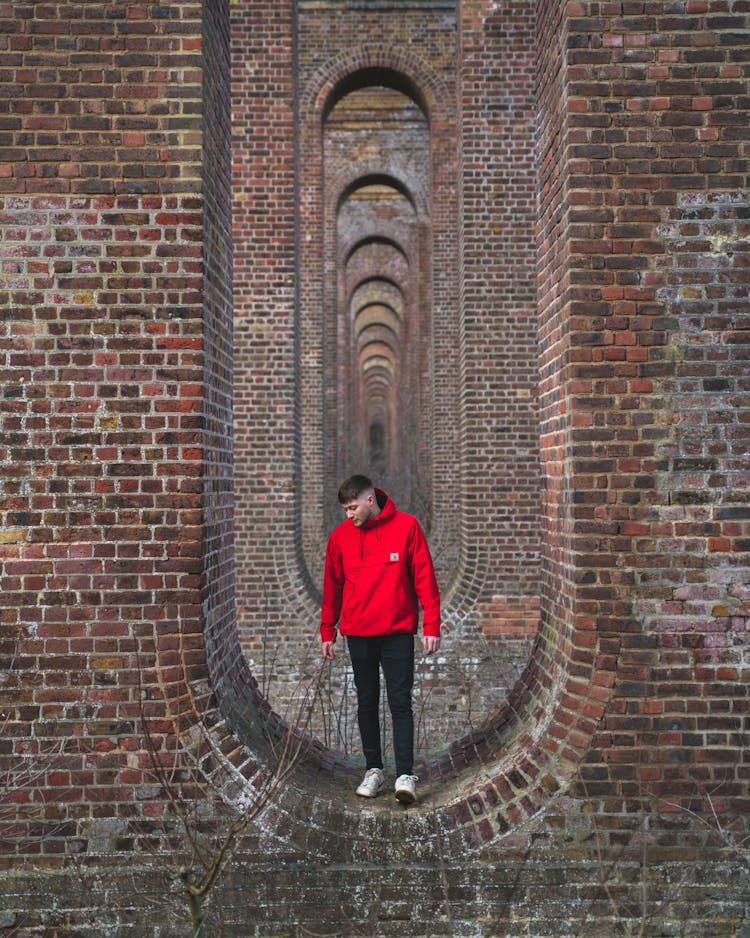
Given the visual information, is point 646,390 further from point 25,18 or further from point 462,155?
point 462,155

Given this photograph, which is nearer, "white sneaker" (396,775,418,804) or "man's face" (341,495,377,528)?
"white sneaker" (396,775,418,804)

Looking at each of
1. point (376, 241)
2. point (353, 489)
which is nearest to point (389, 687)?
point (353, 489)

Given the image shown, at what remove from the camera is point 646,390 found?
345 centimetres

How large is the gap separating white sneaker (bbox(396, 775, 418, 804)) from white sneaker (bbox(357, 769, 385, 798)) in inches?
6.9

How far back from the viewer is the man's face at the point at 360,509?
3.81 metres

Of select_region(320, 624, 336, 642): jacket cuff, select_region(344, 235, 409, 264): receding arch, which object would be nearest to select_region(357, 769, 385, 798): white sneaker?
select_region(320, 624, 336, 642): jacket cuff

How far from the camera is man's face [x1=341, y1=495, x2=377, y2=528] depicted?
3.81m

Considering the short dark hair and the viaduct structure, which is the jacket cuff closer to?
the viaduct structure

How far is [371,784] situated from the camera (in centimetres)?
375

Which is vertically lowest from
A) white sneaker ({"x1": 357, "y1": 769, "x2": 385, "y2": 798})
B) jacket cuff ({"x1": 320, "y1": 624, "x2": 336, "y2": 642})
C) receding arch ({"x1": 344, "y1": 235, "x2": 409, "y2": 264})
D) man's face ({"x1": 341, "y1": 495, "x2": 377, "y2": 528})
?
white sneaker ({"x1": 357, "y1": 769, "x2": 385, "y2": 798})

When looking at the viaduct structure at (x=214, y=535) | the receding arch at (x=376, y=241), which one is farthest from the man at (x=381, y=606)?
the receding arch at (x=376, y=241)

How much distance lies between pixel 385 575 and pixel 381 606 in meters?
0.15

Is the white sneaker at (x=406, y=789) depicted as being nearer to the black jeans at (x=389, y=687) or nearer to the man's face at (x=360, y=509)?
the black jeans at (x=389, y=687)

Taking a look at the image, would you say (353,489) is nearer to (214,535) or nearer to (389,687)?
(214,535)
